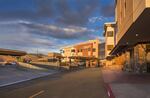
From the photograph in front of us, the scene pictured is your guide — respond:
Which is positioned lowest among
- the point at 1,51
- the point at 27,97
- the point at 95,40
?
the point at 27,97

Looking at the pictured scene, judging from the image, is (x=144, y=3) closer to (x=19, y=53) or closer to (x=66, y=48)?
(x=19, y=53)

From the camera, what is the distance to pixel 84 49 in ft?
496

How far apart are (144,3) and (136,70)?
89.2 feet

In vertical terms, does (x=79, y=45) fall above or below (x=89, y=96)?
above

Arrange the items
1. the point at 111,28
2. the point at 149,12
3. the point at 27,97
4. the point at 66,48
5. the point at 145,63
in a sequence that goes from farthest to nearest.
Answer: the point at 66,48 → the point at 111,28 → the point at 145,63 → the point at 149,12 → the point at 27,97

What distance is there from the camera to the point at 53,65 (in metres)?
67.1

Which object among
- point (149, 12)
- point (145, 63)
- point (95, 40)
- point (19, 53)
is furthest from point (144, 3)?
point (95, 40)

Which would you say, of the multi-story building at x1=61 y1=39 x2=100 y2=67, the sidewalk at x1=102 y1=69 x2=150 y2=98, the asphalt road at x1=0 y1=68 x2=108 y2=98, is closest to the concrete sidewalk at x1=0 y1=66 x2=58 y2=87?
the asphalt road at x1=0 y1=68 x2=108 y2=98

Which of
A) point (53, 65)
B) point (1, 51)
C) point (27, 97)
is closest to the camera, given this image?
point (27, 97)

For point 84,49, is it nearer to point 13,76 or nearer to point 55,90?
point 13,76

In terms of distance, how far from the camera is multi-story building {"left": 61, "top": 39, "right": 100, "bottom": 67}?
14225cm

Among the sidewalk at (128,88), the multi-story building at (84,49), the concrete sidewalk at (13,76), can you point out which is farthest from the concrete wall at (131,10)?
the multi-story building at (84,49)

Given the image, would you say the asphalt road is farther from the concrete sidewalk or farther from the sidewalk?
the concrete sidewalk

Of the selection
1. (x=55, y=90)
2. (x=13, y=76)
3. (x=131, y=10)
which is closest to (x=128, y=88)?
(x=55, y=90)
